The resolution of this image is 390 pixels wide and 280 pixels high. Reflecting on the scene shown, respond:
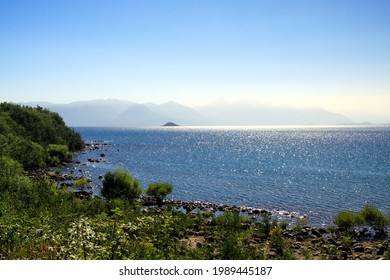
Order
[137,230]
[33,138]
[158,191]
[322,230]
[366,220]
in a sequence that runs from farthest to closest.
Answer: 1. [33,138]
2. [158,191]
3. [366,220]
4. [322,230]
5. [137,230]

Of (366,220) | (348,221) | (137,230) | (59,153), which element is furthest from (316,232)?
(59,153)

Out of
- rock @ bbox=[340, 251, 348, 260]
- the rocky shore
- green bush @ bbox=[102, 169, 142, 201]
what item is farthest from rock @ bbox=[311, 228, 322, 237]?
green bush @ bbox=[102, 169, 142, 201]

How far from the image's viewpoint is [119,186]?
34.3m

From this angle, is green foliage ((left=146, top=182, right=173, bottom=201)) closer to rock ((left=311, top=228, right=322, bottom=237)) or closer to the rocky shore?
the rocky shore

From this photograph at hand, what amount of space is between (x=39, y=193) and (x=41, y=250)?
1531 cm

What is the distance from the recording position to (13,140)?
189 feet

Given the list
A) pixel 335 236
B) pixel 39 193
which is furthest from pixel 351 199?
pixel 39 193

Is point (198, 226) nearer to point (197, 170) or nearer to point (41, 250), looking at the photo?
point (41, 250)

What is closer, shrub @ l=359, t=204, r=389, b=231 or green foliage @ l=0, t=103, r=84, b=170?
shrub @ l=359, t=204, r=389, b=231

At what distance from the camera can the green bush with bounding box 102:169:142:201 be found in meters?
33.5

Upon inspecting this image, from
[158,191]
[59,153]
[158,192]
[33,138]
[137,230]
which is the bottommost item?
[158,192]

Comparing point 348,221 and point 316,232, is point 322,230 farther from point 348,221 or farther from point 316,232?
point 348,221

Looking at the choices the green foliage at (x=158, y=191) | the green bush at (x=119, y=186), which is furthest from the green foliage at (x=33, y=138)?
the green bush at (x=119, y=186)

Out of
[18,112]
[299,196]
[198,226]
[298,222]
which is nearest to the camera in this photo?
[198,226]
